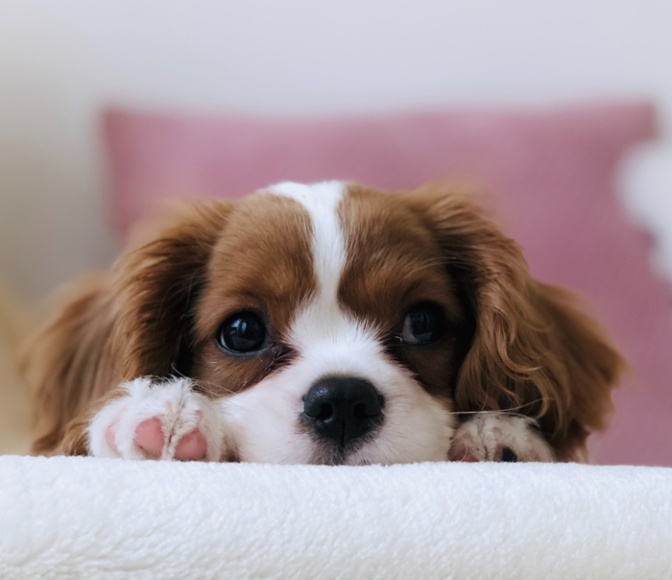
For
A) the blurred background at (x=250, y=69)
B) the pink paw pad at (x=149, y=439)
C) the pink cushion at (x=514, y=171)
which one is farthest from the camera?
the blurred background at (x=250, y=69)

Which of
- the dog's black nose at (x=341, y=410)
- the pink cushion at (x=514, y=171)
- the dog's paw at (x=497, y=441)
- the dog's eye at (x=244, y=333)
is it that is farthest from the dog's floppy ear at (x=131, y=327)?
the pink cushion at (x=514, y=171)

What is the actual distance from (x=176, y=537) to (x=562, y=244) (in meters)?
1.71

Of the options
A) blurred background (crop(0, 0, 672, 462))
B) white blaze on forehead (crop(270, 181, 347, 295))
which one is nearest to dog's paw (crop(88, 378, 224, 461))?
white blaze on forehead (crop(270, 181, 347, 295))

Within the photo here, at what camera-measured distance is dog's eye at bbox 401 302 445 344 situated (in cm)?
140

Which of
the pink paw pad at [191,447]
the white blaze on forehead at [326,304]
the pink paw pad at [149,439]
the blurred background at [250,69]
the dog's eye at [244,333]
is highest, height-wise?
the blurred background at [250,69]

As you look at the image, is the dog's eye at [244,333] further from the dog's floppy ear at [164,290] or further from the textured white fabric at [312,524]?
the textured white fabric at [312,524]

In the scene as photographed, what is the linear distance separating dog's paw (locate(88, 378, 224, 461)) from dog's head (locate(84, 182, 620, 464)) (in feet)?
0.21

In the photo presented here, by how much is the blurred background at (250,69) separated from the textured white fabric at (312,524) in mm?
1804

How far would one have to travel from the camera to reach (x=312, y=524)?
775 millimetres

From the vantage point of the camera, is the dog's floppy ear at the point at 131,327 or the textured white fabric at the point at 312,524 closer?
the textured white fabric at the point at 312,524

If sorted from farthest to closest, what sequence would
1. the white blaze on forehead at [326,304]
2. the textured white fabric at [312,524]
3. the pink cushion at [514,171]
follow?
the pink cushion at [514,171] → the white blaze on forehead at [326,304] → the textured white fabric at [312,524]

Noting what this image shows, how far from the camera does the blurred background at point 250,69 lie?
2539 mm

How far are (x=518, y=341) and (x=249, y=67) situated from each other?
1558 mm

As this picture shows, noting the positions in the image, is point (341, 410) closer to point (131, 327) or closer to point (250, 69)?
point (131, 327)
